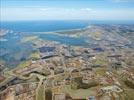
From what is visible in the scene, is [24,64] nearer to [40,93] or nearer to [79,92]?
[40,93]

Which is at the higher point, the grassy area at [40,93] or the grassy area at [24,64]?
the grassy area at [24,64]

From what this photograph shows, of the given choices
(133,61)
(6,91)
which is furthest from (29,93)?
(133,61)

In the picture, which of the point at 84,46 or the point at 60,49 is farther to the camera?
the point at 84,46

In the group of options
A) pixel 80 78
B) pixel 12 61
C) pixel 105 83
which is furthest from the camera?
pixel 12 61

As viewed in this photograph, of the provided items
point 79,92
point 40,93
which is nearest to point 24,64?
point 40,93

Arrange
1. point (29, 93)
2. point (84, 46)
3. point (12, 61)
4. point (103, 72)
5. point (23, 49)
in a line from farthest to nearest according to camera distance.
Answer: point (84, 46) → point (23, 49) → point (12, 61) → point (103, 72) → point (29, 93)

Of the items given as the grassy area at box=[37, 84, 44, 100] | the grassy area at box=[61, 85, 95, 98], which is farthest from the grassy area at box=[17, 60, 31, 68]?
the grassy area at box=[61, 85, 95, 98]

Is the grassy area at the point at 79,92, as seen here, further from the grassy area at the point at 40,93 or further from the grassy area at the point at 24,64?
the grassy area at the point at 24,64

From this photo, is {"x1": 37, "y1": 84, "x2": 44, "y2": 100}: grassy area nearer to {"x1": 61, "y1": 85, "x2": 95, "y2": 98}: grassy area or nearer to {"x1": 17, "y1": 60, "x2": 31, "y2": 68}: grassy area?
{"x1": 61, "y1": 85, "x2": 95, "y2": 98}: grassy area

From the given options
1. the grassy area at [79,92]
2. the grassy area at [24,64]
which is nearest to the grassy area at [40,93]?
the grassy area at [79,92]

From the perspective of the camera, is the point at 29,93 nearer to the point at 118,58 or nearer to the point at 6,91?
the point at 6,91
